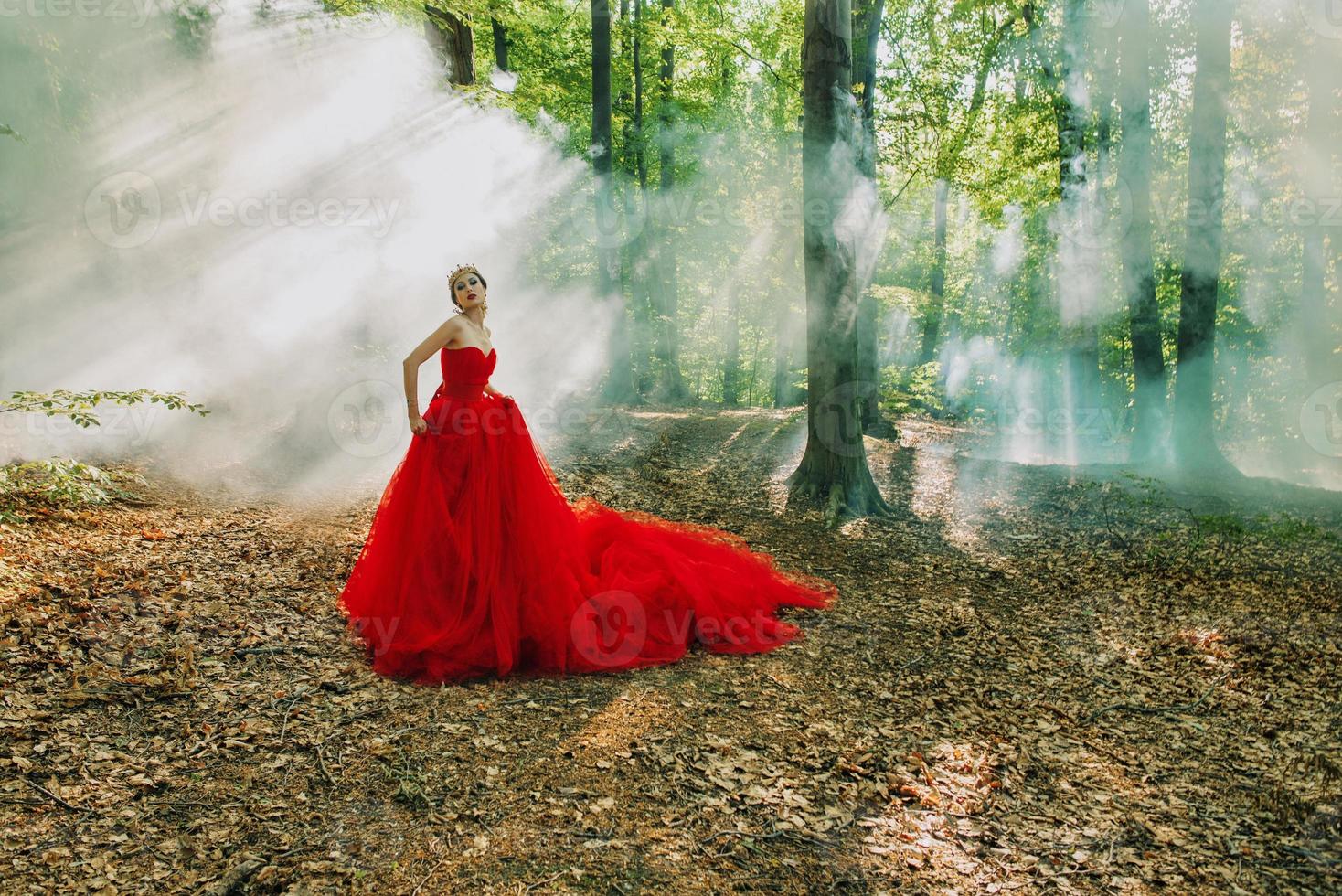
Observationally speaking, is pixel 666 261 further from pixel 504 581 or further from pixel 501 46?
pixel 504 581

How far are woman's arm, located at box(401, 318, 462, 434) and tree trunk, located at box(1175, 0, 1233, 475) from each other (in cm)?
877

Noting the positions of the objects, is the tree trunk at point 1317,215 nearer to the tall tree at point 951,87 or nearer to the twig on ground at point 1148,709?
the tall tree at point 951,87

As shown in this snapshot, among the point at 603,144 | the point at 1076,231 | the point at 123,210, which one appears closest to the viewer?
A: the point at 123,210

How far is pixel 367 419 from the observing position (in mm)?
8859

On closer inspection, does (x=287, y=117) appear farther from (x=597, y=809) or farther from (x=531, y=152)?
(x=597, y=809)

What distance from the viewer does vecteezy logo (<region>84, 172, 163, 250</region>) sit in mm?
7305

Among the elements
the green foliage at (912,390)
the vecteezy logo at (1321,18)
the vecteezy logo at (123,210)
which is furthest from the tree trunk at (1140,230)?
the vecteezy logo at (123,210)

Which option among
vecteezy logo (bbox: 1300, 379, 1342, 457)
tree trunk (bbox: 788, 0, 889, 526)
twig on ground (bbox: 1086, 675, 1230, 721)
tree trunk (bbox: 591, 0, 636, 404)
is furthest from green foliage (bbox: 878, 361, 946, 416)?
twig on ground (bbox: 1086, 675, 1230, 721)

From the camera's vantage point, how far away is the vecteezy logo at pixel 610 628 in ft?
12.2

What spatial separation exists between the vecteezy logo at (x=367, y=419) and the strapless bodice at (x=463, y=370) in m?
4.94

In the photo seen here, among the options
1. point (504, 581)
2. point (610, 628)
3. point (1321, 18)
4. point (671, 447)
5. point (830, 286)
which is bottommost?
point (610, 628)

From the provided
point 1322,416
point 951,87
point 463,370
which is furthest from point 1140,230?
point 1322,416

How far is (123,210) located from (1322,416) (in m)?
23.0

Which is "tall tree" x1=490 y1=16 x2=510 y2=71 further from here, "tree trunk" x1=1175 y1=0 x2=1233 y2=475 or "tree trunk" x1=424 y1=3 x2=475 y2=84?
"tree trunk" x1=1175 y1=0 x2=1233 y2=475
